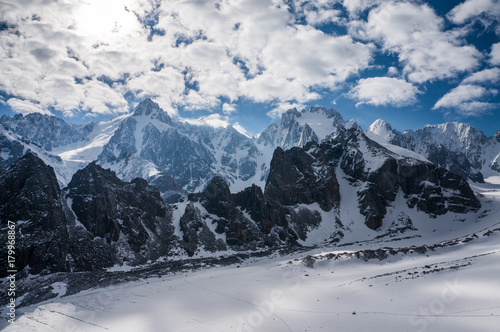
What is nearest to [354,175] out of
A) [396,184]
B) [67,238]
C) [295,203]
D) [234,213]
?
[396,184]

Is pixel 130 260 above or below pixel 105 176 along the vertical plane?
below

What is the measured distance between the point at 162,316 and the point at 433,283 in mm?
31976

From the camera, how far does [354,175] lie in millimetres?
142625

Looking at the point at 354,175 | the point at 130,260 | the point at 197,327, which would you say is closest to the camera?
the point at 197,327

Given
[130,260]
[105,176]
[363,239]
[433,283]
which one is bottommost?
[363,239]

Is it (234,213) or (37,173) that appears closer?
(37,173)

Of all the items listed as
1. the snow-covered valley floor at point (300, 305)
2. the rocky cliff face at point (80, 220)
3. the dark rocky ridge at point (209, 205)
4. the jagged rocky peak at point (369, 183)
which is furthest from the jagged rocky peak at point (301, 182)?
the snow-covered valley floor at point (300, 305)

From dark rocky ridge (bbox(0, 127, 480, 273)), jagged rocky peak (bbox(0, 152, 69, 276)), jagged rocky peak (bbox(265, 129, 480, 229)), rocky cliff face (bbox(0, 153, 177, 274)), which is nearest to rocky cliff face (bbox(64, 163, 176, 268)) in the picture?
rocky cliff face (bbox(0, 153, 177, 274))

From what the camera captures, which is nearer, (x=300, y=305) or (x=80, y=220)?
(x=300, y=305)

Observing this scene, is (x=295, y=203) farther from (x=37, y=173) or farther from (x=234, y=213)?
(x=37, y=173)

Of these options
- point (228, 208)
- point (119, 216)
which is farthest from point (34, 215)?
point (228, 208)

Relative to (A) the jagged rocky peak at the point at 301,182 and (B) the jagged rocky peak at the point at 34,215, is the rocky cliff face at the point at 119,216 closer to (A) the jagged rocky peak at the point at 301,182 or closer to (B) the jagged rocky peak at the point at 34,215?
(B) the jagged rocky peak at the point at 34,215

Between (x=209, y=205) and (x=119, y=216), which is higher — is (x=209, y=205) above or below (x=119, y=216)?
below

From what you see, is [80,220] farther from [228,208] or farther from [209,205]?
[228,208]
